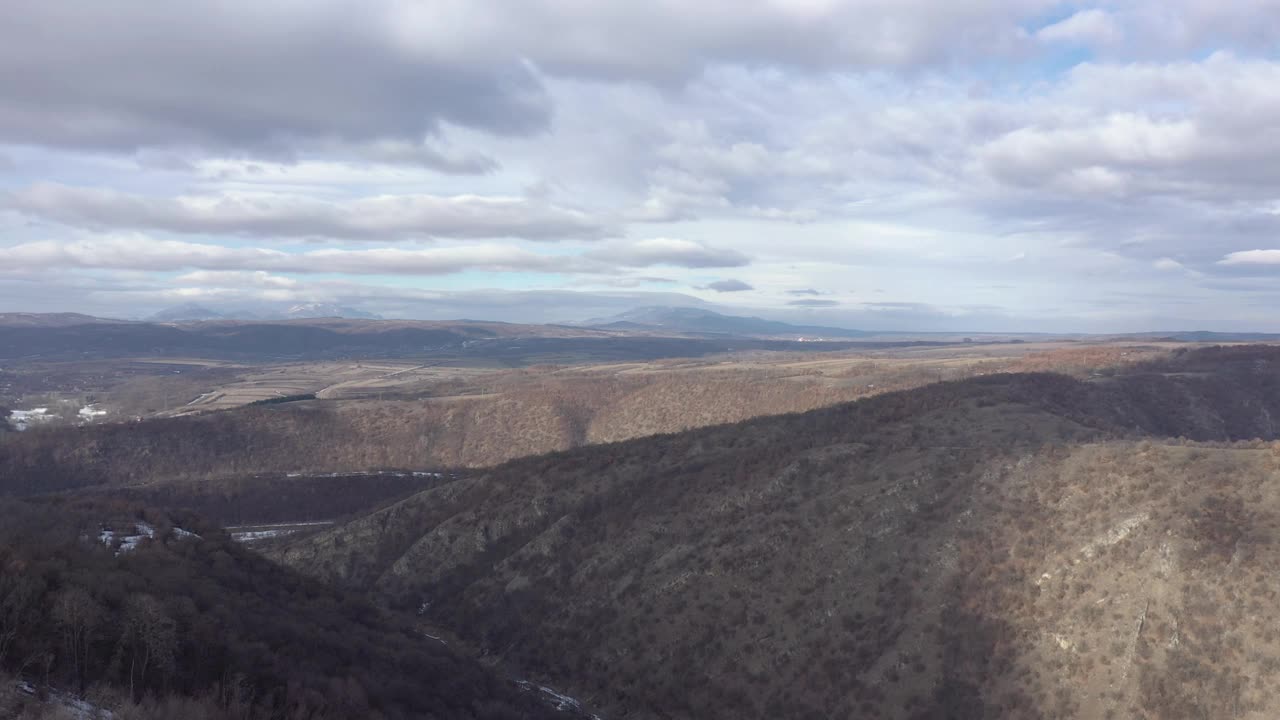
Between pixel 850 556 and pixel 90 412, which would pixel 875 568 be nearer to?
pixel 850 556

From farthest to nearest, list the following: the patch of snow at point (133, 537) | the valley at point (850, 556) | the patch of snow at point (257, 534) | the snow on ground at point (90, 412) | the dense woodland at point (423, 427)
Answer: the snow on ground at point (90, 412)
the dense woodland at point (423, 427)
the patch of snow at point (257, 534)
the patch of snow at point (133, 537)
the valley at point (850, 556)

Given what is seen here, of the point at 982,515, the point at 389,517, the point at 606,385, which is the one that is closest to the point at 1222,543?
the point at 982,515

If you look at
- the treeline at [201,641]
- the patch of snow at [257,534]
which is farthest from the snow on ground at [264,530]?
the treeline at [201,641]

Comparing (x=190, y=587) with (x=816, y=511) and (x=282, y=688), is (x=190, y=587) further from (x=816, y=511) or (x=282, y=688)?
(x=816, y=511)

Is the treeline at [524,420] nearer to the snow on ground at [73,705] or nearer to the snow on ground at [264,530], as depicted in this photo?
the snow on ground at [264,530]

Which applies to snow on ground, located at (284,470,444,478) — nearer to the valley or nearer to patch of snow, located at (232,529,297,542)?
the valley

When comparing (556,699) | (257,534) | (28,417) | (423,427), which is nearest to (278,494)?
(257,534)
